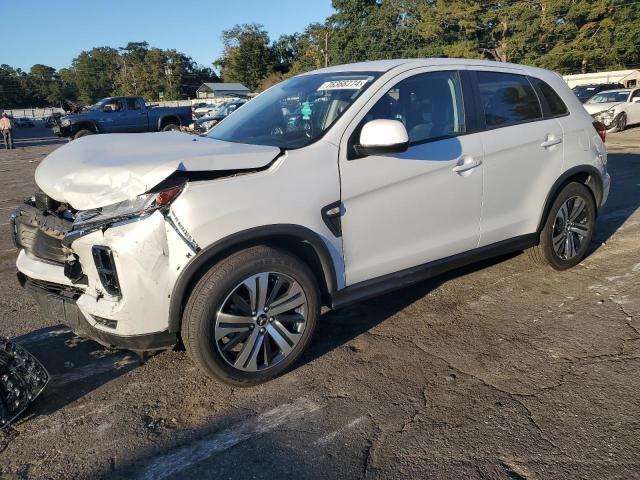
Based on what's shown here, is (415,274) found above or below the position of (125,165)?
below

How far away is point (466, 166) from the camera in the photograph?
3.64 meters

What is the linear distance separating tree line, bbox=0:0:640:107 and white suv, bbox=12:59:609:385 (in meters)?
51.7

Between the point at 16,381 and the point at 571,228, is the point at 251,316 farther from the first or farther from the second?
the point at 571,228

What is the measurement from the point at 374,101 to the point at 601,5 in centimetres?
5411

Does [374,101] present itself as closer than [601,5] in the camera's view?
Yes

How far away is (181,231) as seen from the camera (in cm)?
259

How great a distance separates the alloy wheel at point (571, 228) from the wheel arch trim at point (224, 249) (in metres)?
2.54

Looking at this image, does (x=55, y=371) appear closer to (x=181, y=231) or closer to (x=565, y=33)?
(x=181, y=231)

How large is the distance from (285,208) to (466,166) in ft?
4.92

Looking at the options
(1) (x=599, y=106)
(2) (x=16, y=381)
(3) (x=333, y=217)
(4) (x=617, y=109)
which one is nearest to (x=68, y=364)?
(2) (x=16, y=381)

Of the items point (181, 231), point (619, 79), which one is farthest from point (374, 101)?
point (619, 79)

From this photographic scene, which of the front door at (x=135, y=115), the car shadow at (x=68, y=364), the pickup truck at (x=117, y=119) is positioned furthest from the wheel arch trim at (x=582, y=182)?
the front door at (x=135, y=115)

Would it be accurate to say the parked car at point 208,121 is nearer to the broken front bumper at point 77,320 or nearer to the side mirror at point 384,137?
the side mirror at point 384,137

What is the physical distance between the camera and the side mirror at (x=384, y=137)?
2.98m
